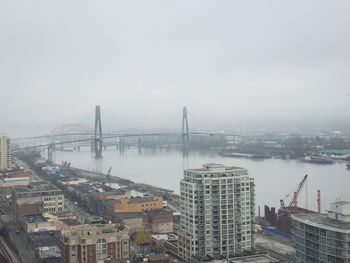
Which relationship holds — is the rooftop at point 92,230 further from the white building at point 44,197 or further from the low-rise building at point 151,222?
the white building at point 44,197

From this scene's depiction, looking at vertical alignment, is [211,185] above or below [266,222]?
above

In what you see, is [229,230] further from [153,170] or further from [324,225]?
[153,170]


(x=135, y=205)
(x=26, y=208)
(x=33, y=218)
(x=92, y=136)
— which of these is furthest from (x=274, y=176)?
(x=92, y=136)

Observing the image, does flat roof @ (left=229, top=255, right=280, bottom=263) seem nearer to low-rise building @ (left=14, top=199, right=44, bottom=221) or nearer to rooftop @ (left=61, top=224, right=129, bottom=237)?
rooftop @ (left=61, top=224, right=129, bottom=237)

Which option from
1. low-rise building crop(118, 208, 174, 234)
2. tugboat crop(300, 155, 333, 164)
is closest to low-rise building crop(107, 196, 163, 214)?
low-rise building crop(118, 208, 174, 234)

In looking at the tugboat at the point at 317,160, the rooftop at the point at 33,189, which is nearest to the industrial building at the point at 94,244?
the rooftop at the point at 33,189

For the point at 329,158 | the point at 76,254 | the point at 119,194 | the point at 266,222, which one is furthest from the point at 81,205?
the point at 329,158

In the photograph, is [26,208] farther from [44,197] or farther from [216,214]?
[216,214]
